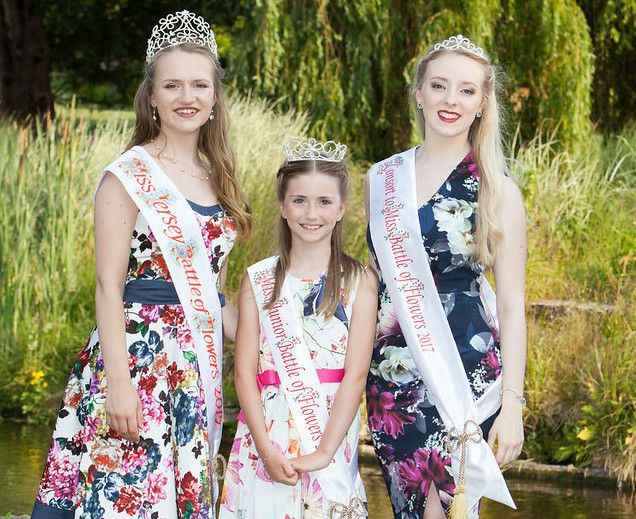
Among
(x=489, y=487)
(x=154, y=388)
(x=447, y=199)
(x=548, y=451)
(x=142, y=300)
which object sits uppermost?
(x=447, y=199)

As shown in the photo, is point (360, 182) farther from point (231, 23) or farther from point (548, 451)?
point (231, 23)

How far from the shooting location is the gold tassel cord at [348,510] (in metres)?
3.17

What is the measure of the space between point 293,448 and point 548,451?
318cm

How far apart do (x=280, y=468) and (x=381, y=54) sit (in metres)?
7.62

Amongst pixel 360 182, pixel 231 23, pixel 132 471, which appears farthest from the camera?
pixel 231 23

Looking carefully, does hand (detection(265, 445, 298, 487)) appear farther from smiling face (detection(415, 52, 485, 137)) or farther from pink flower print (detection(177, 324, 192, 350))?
smiling face (detection(415, 52, 485, 137))

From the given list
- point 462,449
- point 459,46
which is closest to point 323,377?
point 462,449

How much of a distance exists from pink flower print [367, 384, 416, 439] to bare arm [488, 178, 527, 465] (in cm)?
23

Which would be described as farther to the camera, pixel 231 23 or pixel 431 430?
pixel 231 23

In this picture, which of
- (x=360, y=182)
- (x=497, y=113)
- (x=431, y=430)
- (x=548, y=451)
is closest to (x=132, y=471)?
(x=431, y=430)

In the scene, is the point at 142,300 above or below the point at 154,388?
above

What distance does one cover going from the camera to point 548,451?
6113 millimetres

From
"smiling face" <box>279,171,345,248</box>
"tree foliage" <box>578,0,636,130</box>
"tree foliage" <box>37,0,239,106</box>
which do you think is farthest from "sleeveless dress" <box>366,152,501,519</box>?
"tree foliage" <box>37,0,239,106</box>

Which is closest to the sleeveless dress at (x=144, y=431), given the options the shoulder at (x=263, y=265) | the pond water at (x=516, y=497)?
the shoulder at (x=263, y=265)
